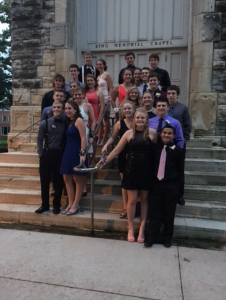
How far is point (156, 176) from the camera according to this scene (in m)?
3.29

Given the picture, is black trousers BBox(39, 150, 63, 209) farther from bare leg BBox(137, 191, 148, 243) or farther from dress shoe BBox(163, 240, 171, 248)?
dress shoe BBox(163, 240, 171, 248)

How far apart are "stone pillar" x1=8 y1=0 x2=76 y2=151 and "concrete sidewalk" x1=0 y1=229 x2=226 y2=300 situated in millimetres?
3698

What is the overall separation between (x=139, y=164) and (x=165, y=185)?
1.28 feet

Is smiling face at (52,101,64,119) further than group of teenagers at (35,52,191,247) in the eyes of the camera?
Yes

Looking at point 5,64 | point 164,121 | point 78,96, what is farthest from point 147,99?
point 5,64

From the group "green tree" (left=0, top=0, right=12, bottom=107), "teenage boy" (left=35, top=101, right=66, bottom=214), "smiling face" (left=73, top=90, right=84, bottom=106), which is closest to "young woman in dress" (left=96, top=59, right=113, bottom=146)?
"smiling face" (left=73, top=90, right=84, bottom=106)

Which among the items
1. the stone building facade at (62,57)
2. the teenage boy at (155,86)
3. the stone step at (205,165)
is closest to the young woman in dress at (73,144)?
the teenage boy at (155,86)

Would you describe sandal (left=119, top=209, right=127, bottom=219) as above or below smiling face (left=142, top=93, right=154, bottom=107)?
below

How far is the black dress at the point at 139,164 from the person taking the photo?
329 cm

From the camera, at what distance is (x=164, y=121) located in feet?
11.3

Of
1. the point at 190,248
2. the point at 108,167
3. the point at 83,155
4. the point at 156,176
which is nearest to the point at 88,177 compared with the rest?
the point at 108,167

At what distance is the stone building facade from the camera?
18.1ft

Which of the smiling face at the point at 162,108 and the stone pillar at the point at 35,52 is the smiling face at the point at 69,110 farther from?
the stone pillar at the point at 35,52

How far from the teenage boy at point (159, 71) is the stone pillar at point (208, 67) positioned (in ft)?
Result: 4.23
